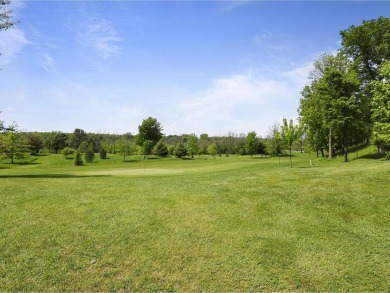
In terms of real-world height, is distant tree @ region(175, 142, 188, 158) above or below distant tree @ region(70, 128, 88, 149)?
below

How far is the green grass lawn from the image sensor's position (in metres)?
8.28

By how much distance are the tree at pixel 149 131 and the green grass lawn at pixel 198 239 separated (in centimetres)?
8354

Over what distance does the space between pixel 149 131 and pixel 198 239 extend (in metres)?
93.0

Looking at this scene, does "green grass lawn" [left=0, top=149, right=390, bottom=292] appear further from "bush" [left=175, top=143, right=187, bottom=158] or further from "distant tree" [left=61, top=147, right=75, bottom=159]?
"bush" [left=175, top=143, right=187, bottom=158]

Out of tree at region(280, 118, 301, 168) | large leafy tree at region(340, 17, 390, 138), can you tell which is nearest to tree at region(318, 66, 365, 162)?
large leafy tree at region(340, 17, 390, 138)

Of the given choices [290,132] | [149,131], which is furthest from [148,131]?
[290,132]

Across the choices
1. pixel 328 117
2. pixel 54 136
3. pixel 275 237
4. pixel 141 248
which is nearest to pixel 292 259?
pixel 275 237

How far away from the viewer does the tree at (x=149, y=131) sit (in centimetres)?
9906

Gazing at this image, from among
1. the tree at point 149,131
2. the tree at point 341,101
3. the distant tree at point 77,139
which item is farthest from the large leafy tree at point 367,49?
the distant tree at point 77,139

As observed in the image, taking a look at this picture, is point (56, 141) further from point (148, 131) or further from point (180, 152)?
point (180, 152)

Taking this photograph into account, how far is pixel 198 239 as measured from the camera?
1050 centimetres

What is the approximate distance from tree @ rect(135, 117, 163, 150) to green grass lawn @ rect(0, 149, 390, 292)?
83.5 metres

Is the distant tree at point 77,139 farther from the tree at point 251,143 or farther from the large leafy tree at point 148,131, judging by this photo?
the tree at point 251,143

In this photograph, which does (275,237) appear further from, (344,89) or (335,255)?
(344,89)
